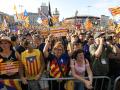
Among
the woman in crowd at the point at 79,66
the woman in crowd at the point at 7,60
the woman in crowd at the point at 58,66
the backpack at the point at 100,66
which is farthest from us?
the backpack at the point at 100,66

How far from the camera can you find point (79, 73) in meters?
7.41

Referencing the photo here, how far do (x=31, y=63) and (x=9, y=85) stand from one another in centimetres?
69

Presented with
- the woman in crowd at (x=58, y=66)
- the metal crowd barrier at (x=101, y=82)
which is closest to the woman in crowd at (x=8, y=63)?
the metal crowd barrier at (x=101, y=82)

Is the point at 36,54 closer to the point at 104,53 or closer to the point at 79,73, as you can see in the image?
the point at 79,73

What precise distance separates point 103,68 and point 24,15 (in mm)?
32472

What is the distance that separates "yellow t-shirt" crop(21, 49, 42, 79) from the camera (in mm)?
7508

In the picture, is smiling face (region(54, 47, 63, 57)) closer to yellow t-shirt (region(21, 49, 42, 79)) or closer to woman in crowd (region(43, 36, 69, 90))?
woman in crowd (region(43, 36, 69, 90))

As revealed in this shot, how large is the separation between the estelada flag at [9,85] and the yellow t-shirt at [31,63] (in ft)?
1.02

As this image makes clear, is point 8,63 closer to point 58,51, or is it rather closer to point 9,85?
point 9,85

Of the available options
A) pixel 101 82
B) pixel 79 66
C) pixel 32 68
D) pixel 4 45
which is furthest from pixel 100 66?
pixel 4 45

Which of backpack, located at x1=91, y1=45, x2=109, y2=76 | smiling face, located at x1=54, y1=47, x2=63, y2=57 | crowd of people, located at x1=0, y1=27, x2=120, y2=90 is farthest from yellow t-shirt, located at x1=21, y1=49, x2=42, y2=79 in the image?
backpack, located at x1=91, y1=45, x2=109, y2=76

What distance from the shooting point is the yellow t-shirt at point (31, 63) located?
751cm

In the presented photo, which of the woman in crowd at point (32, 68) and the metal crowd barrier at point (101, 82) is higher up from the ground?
the woman in crowd at point (32, 68)

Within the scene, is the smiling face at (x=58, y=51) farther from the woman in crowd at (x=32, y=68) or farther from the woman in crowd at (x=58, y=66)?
the woman in crowd at (x=32, y=68)
